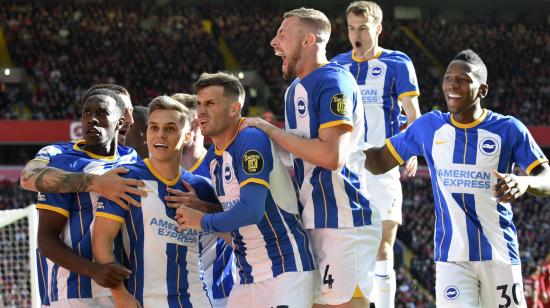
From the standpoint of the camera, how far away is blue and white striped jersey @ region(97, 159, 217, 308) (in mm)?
4473

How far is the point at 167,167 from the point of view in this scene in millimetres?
4574

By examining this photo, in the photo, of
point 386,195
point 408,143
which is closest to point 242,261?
point 408,143

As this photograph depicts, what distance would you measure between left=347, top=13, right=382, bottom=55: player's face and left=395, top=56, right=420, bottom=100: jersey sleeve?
0.31m

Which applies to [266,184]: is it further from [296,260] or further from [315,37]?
[315,37]

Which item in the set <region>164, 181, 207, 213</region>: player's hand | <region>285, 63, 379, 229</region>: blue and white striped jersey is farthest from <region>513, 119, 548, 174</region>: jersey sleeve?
<region>164, 181, 207, 213</region>: player's hand

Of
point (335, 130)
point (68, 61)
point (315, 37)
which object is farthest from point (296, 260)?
point (68, 61)

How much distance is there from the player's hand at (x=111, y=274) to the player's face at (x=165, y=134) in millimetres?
650

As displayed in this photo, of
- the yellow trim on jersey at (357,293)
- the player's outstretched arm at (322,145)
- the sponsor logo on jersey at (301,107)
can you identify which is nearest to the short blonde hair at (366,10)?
the sponsor logo on jersey at (301,107)

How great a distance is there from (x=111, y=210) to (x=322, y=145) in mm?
1180

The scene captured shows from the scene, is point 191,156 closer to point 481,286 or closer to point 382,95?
point 382,95

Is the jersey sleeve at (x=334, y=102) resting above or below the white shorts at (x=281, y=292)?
above

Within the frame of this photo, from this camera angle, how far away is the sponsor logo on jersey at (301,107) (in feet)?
15.0

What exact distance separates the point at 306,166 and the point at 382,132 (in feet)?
7.91

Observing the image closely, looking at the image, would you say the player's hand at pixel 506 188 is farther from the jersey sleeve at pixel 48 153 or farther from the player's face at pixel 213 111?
the jersey sleeve at pixel 48 153
